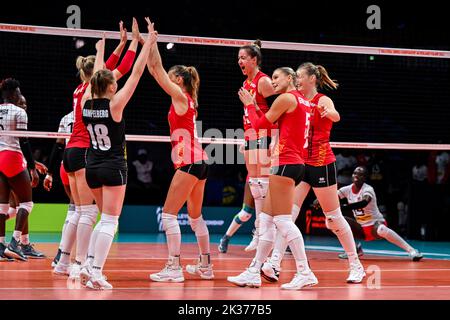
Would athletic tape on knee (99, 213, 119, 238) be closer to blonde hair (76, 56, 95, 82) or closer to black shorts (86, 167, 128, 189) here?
black shorts (86, 167, 128, 189)

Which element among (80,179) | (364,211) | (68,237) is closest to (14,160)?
(68,237)

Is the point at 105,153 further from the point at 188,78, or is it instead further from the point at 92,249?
the point at 188,78

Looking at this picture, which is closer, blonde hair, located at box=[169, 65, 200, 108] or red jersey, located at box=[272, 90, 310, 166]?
red jersey, located at box=[272, 90, 310, 166]

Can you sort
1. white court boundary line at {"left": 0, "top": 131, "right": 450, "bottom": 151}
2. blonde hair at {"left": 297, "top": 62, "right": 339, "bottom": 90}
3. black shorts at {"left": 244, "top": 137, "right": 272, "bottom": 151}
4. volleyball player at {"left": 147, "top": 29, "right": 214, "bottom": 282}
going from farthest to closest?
white court boundary line at {"left": 0, "top": 131, "right": 450, "bottom": 151} < black shorts at {"left": 244, "top": 137, "right": 272, "bottom": 151} < blonde hair at {"left": 297, "top": 62, "right": 339, "bottom": 90} < volleyball player at {"left": 147, "top": 29, "right": 214, "bottom": 282}

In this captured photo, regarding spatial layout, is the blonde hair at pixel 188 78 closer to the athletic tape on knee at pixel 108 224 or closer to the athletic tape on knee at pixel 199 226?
the athletic tape on knee at pixel 199 226

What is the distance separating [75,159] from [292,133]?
2315mm

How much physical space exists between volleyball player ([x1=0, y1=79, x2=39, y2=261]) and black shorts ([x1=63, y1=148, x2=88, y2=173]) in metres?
2.09

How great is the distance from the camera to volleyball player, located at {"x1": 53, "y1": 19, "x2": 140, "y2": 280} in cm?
725

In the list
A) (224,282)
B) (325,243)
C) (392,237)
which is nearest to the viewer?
(224,282)

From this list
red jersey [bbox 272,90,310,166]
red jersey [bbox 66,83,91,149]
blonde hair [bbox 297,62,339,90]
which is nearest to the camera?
red jersey [bbox 272,90,310,166]

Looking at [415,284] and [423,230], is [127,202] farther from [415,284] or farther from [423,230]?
[415,284]

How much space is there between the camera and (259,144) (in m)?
8.66

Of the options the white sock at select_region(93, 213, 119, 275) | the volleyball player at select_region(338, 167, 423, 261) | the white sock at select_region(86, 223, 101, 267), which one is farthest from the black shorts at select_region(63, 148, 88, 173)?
the volleyball player at select_region(338, 167, 423, 261)

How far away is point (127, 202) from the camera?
17.0 m
